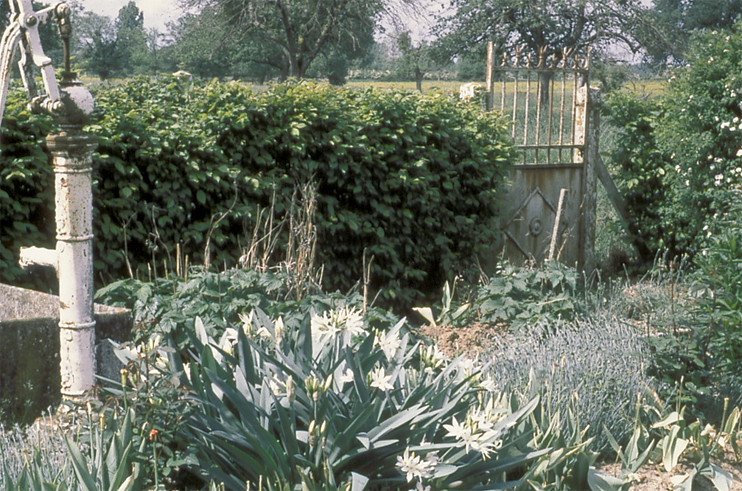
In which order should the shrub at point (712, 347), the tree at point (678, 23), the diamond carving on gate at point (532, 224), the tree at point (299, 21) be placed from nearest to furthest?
the shrub at point (712, 347) → the diamond carving on gate at point (532, 224) → the tree at point (299, 21) → the tree at point (678, 23)

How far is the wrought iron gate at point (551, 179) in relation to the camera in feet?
23.7

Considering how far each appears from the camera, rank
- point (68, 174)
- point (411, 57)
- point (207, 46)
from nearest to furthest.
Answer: point (68, 174)
point (207, 46)
point (411, 57)

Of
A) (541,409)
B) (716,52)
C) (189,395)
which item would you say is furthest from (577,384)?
(716,52)

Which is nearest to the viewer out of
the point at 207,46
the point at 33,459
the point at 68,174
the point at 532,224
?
the point at 33,459

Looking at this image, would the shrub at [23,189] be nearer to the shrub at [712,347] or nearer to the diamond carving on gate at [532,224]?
the shrub at [712,347]

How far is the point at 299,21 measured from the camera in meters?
27.5

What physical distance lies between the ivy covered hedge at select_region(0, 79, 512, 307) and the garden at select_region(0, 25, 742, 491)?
0.02 metres

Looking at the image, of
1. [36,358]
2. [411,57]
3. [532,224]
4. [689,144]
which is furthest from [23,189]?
[411,57]

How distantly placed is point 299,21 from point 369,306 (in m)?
24.5

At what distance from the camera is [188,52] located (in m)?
35.3

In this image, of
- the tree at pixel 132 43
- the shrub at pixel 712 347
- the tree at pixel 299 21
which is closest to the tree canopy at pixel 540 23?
the tree at pixel 299 21

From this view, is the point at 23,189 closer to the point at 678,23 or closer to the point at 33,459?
the point at 33,459

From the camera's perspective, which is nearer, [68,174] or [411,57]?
[68,174]

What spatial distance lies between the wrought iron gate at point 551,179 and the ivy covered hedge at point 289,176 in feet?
2.63
